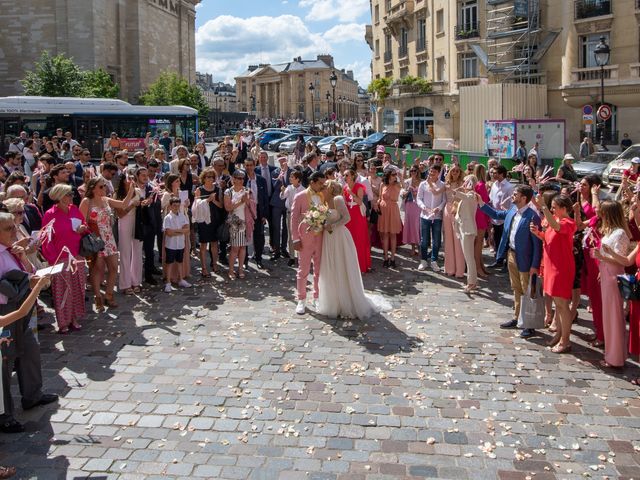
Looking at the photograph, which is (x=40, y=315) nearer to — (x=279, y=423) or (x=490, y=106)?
(x=279, y=423)

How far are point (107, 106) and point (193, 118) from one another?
534 centimetres

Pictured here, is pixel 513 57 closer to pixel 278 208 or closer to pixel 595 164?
pixel 595 164

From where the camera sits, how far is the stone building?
58750 millimetres

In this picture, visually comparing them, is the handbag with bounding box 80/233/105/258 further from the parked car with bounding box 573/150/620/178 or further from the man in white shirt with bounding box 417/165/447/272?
the parked car with bounding box 573/150/620/178

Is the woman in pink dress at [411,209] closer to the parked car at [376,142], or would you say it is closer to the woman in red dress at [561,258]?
the woman in red dress at [561,258]

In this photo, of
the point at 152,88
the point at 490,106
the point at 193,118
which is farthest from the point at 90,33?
the point at 490,106

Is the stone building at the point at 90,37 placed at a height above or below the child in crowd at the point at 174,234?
above

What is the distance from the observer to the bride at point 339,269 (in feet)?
29.1

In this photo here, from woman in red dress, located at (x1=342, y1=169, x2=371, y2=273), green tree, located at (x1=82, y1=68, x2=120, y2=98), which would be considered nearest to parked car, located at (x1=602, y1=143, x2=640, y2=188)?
woman in red dress, located at (x1=342, y1=169, x2=371, y2=273)

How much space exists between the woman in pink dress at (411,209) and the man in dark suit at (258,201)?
294cm

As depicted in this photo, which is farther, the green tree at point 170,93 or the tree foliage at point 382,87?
the green tree at point 170,93

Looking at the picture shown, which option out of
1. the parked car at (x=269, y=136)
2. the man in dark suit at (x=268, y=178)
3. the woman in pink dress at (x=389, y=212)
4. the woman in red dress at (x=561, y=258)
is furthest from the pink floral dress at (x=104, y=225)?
the parked car at (x=269, y=136)

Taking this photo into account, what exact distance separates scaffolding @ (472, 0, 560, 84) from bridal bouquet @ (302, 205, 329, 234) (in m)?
31.7

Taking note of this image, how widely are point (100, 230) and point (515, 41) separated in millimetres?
33990
